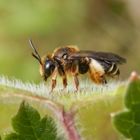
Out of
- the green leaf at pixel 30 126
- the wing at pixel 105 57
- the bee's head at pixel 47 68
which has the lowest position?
the green leaf at pixel 30 126

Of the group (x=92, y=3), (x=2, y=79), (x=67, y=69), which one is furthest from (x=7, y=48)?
(x=2, y=79)

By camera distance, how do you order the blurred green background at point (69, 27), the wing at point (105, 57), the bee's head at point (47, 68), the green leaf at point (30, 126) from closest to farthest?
the green leaf at point (30, 126) < the wing at point (105, 57) < the bee's head at point (47, 68) < the blurred green background at point (69, 27)

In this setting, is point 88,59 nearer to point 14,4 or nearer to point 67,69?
point 67,69

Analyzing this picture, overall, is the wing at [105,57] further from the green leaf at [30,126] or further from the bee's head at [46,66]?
the green leaf at [30,126]

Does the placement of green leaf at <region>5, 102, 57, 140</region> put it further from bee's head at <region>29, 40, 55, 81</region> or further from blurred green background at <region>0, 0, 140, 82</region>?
blurred green background at <region>0, 0, 140, 82</region>

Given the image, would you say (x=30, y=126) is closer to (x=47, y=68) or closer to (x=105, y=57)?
(x=105, y=57)

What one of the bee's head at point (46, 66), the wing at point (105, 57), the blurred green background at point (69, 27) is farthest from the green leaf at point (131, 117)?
the blurred green background at point (69, 27)

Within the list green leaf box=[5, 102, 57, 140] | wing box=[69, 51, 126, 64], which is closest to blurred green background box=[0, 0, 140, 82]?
wing box=[69, 51, 126, 64]
